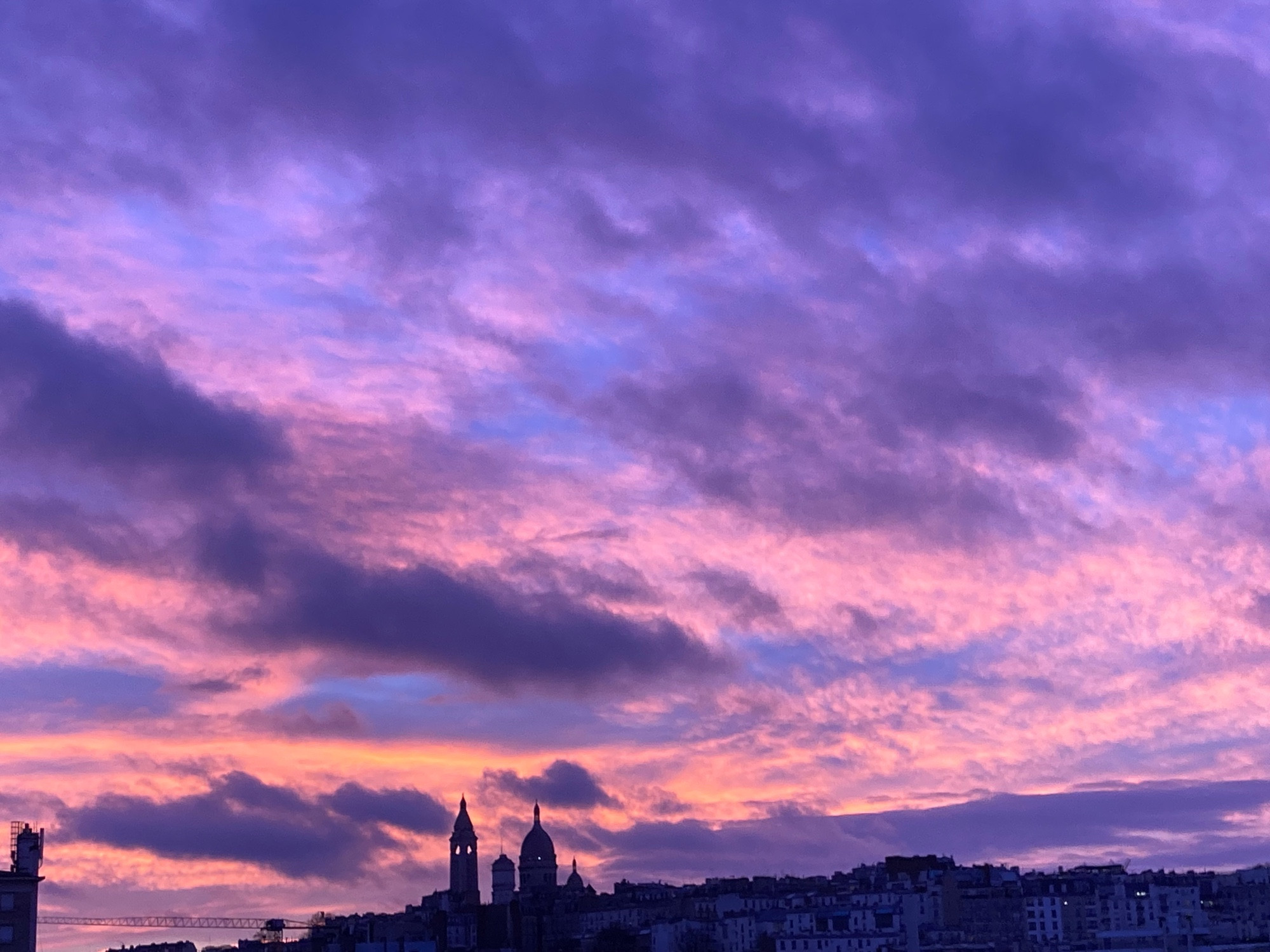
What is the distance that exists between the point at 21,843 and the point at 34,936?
118 inches

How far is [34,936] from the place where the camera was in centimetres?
6262

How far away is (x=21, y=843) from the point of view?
63.3m
